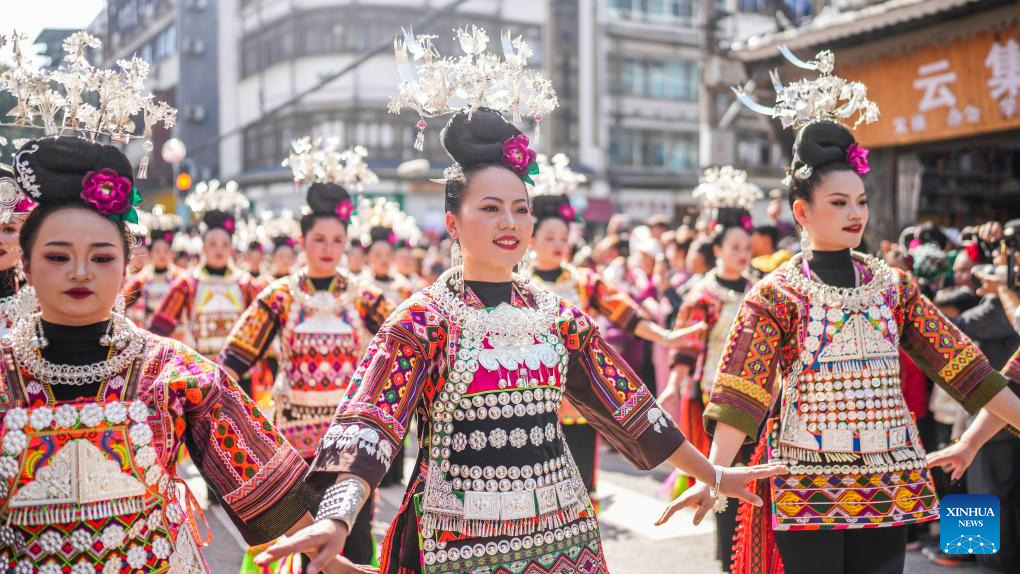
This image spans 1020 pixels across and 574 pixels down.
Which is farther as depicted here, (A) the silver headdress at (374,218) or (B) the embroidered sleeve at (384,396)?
(A) the silver headdress at (374,218)

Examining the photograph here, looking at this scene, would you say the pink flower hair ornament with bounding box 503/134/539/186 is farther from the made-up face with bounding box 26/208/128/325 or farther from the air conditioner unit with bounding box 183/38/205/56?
the air conditioner unit with bounding box 183/38/205/56

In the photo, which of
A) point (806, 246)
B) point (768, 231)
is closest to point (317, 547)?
point (806, 246)

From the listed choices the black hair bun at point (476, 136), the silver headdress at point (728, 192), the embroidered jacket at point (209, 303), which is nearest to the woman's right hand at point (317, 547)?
the black hair bun at point (476, 136)

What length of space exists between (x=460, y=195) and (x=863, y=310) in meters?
1.72

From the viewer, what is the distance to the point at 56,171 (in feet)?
8.57

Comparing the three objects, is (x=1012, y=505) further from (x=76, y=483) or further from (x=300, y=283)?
(x=76, y=483)

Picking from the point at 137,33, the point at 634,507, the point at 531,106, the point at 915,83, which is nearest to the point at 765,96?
the point at 915,83

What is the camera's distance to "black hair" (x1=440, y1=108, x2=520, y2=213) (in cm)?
306

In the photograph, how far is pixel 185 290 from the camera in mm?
7805

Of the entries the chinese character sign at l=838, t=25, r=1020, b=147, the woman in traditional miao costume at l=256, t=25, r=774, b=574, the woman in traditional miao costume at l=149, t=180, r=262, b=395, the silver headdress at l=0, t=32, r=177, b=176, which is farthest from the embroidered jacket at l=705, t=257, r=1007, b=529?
the chinese character sign at l=838, t=25, r=1020, b=147

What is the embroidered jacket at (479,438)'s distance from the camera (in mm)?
2758

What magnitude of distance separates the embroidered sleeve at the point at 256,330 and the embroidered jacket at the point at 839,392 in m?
2.50

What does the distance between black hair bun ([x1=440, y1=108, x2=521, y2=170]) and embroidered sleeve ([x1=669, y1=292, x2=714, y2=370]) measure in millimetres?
3397

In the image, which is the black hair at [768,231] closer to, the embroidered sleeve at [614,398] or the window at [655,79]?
the embroidered sleeve at [614,398]
